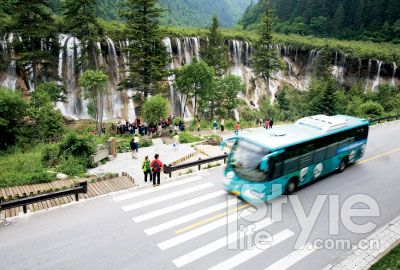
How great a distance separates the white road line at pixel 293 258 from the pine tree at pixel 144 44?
76.8ft

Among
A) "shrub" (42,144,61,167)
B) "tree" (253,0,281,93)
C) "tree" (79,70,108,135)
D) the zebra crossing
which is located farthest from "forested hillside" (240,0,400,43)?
the zebra crossing

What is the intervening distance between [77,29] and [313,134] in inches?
977

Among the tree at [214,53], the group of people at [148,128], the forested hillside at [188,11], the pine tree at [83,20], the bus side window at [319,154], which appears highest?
the forested hillside at [188,11]

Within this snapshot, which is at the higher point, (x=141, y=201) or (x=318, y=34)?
(x=318, y=34)

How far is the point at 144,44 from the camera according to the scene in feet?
97.8

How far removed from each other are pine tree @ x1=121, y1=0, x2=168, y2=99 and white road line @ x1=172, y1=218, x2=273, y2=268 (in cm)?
2189

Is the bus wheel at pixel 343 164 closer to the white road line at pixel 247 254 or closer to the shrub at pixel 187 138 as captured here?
the white road line at pixel 247 254

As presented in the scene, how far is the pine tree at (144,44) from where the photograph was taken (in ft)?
96.9

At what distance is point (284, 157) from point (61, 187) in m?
9.31

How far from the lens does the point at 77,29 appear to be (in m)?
29.4

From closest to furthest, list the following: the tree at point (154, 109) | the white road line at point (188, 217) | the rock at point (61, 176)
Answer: the white road line at point (188, 217) < the rock at point (61, 176) < the tree at point (154, 109)

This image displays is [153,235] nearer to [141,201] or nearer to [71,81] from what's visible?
[141,201]

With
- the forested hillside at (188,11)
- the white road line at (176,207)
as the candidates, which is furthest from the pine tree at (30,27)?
the forested hillside at (188,11)

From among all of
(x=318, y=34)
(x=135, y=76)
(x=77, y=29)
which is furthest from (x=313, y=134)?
(x=318, y=34)
